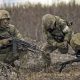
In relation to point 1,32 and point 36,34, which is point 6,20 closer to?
point 1,32

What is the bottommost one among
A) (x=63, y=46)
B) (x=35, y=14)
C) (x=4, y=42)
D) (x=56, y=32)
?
→ (x=35, y=14)

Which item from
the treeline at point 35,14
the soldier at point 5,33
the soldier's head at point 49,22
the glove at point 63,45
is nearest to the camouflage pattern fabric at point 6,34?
the soldier at point 5,33

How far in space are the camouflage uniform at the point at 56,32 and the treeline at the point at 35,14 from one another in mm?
10378

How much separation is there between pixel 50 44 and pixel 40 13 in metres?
11.6

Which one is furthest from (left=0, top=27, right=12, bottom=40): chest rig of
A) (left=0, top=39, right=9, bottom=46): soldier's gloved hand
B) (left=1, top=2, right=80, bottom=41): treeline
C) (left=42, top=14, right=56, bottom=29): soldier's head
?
(left=1, top=2, right=80, bottom=41): treeline

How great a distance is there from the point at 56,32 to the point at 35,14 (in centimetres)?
1189

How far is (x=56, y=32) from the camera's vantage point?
13.7 m

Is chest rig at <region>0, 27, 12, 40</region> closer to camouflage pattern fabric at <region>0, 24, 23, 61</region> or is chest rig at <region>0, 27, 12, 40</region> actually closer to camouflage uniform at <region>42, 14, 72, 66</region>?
camouflage pattern fabric at <region>0, 24, 23, 61</region>

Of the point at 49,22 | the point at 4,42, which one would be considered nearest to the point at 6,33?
the point at 4,42

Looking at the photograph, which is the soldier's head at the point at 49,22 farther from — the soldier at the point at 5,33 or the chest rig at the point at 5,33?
the chest rig at the point at 5,33

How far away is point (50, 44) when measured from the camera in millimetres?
14094

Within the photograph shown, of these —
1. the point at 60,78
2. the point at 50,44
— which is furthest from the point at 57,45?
the point at 60,78

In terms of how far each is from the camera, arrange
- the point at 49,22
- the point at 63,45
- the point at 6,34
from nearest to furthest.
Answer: the point at 6,34 < the point at 49,22 < the point at 63,45

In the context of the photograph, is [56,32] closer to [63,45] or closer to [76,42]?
[63,45]
